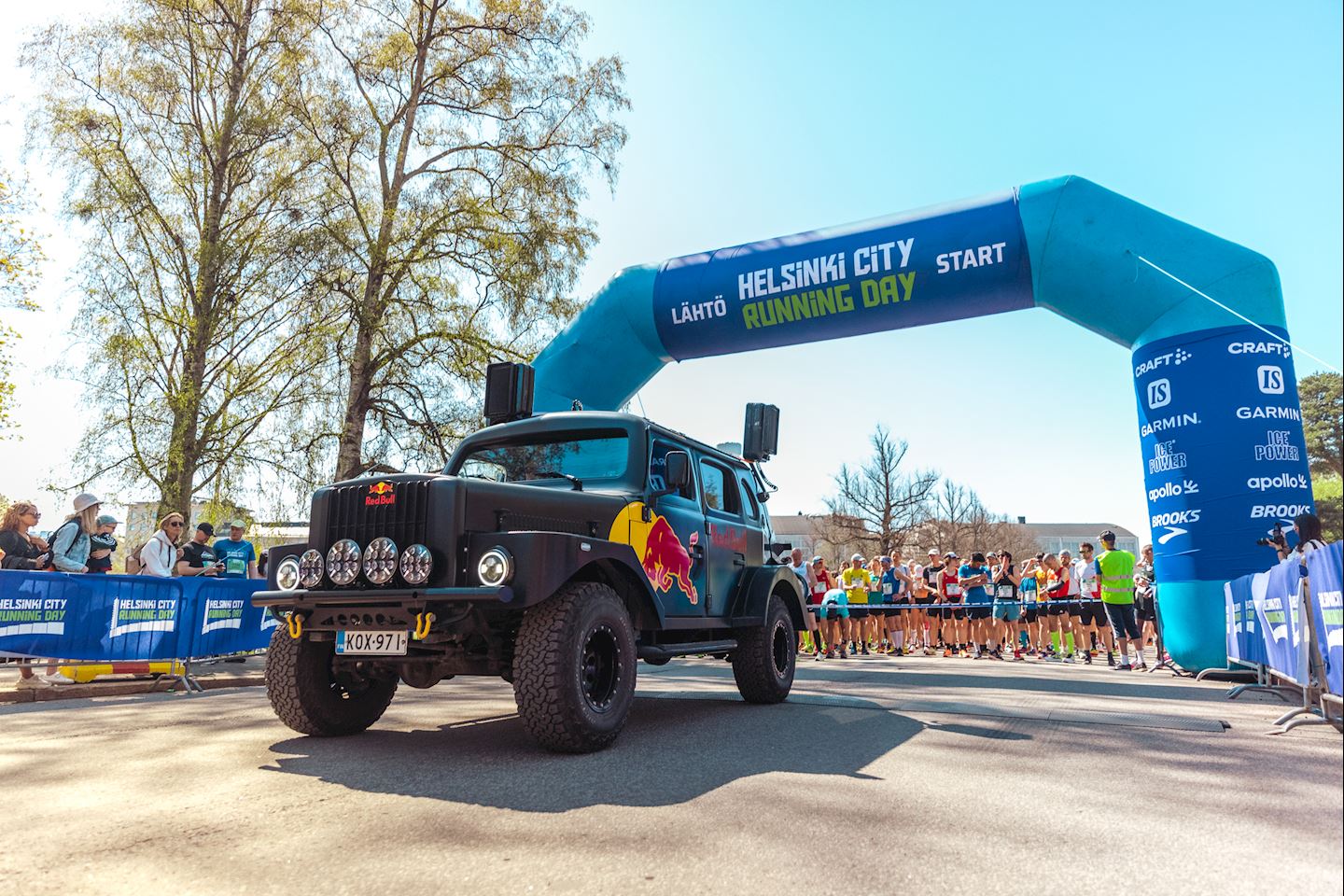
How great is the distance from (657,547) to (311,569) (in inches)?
84.1

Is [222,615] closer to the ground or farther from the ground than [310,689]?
farther from the ground

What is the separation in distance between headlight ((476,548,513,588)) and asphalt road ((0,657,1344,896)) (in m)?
0.92

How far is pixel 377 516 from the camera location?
470 cm

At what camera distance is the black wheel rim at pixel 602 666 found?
481cm

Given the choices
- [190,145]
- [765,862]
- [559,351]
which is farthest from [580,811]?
[190,145]

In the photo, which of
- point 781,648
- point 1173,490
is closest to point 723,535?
point 781,648

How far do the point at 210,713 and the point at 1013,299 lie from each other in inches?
356

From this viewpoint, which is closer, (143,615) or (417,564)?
(417,564)

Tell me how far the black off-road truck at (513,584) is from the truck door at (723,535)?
11.9 inches

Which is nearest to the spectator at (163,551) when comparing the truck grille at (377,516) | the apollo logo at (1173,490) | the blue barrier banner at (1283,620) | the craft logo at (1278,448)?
the truck grille at (377,516)

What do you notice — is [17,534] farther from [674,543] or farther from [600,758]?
[600,758]

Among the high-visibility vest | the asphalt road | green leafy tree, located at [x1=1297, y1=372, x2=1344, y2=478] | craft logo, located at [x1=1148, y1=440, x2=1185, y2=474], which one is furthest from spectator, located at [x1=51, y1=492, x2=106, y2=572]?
the high-visibility vest

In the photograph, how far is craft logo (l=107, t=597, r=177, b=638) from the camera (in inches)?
325

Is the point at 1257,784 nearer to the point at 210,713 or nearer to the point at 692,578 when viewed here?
the point at 692,578
